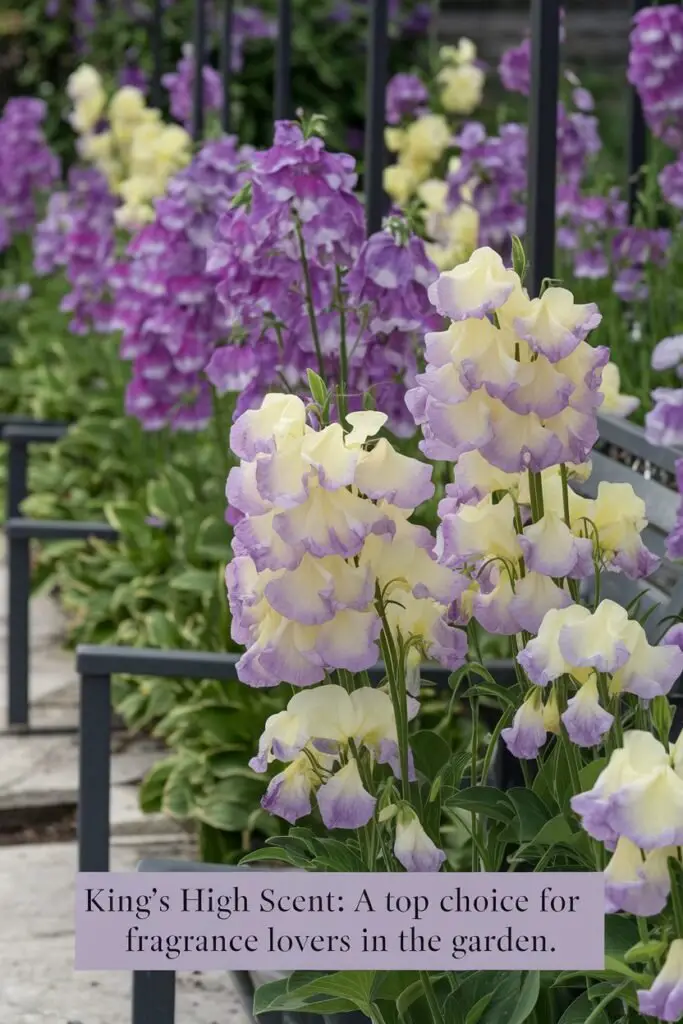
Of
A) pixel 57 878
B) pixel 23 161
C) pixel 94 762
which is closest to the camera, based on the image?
pixel 94 762

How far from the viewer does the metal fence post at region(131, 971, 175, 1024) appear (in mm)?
1546

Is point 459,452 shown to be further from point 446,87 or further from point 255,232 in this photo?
point 446,87

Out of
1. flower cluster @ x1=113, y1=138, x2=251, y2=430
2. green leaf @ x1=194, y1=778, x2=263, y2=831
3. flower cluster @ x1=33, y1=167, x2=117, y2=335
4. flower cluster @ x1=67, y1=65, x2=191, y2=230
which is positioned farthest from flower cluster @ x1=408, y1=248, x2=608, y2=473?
flower cluster @ x1=33, y1=167, x2=117, y2=335

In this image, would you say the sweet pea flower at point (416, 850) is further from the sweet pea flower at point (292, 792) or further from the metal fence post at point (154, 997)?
the metal fence post at point (154, 997)

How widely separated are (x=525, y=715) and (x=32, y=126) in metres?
5.69

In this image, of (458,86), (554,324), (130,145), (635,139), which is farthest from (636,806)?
(130,145)

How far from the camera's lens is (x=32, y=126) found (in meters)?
6.55

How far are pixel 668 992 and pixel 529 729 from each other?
0.22 m

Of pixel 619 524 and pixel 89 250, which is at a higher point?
pixel 619 524

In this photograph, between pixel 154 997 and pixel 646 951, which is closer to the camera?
pixel 646 951

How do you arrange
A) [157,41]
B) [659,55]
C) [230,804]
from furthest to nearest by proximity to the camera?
[157,41] → [659,55] → [230,804]

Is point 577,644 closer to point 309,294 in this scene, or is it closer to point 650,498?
point 650,498

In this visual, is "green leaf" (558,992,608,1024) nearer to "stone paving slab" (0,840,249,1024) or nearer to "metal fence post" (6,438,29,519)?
"stone paving slab" (0,840,249,1024)

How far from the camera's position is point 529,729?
47.4 inches
